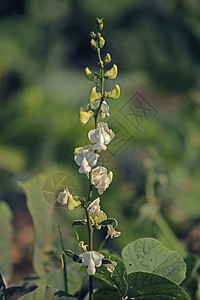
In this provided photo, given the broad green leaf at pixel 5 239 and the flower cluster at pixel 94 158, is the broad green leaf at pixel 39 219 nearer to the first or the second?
the broad green leaf at pixel 5 239

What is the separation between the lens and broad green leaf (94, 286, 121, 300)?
55 centimetres

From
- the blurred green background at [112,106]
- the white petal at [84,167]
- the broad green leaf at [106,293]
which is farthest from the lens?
the blurred green background at [112,106]

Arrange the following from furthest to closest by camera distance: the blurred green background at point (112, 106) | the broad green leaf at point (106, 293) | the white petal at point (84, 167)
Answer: the blurred green background at point (112, 106)
the broad green leaf at point (106, 293)
the white petal at point (84, 167)

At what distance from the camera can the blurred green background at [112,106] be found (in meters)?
1.45

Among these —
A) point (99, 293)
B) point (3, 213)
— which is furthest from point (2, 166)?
point (99, 293)

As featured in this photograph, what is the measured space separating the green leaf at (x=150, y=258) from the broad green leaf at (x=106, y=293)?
4 cm

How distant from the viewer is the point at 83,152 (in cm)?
45

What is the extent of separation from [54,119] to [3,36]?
1.23 m

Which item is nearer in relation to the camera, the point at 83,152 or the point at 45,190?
the point at 83,152

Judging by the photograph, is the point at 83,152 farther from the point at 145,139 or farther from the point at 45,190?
the point at 145,139

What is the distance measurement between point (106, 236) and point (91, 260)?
35 millimetres

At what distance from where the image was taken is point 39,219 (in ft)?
2.15

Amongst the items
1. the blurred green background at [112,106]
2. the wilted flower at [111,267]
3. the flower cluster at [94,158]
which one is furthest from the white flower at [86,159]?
the blurred green background at [112,106]

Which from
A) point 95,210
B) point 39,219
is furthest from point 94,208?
point 39,219
